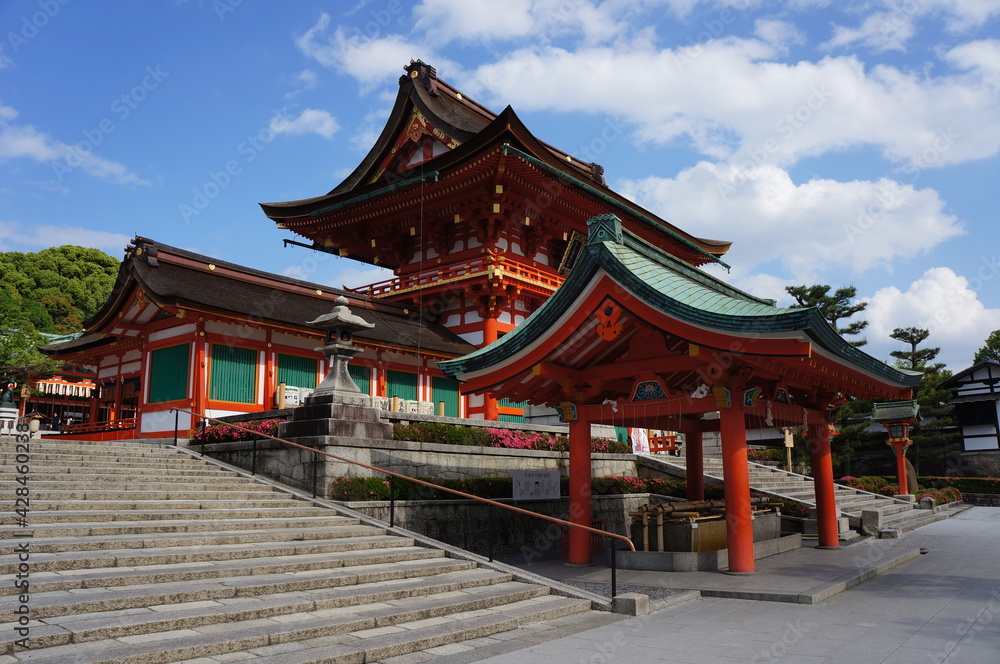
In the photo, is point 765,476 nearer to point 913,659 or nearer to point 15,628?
point 913,659

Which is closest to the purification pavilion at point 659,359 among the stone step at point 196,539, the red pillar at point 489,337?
the stone step at point 196,539

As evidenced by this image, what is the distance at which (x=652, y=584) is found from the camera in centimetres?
1022

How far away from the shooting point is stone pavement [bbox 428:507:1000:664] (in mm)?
6391

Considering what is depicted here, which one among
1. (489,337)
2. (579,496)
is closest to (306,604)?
(579,496)

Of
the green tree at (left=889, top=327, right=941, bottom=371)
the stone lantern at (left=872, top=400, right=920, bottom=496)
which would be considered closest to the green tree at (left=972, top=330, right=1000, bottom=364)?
the green tree at (left=889, top=327, right=941, bottom=371)

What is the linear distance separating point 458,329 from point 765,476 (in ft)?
38.2

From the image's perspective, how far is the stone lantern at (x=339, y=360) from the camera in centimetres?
1332

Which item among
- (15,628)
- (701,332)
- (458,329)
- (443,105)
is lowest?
(15,628)

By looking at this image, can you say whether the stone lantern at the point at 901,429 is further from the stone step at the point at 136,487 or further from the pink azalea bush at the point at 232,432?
the stone step at the point at 136,487

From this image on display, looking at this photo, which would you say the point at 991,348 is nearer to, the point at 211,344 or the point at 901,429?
the point at 901,429

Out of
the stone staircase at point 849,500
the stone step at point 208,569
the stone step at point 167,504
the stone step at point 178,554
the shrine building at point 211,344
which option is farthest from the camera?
the shrine building at point 211,344

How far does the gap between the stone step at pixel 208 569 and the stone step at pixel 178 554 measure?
77 mm

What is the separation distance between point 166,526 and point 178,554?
128cm

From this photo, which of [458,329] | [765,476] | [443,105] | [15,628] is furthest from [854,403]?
[15,628]
